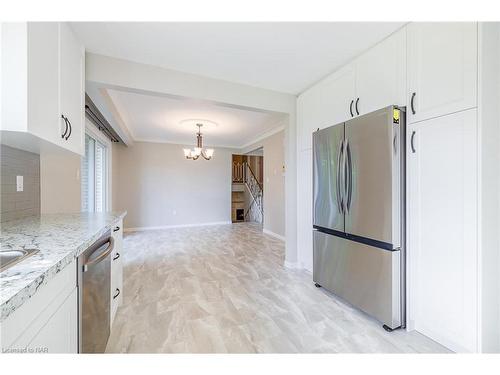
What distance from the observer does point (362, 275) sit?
1915mm

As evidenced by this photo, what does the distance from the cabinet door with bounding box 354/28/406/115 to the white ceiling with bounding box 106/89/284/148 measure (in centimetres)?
124

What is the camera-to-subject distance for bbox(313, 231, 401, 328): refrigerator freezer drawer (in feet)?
5.60

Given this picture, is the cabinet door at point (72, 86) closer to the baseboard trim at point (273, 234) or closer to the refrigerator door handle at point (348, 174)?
the refrigerator door handle at point (348, 174)

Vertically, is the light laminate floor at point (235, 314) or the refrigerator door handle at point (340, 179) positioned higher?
the refrigerator door handle at point (340, 179)

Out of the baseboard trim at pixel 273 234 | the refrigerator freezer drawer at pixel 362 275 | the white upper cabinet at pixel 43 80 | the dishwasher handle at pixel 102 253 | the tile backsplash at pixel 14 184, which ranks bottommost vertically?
the baseboard trim at pixel 273 234

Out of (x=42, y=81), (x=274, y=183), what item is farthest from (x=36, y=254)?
(x=274, y=183)

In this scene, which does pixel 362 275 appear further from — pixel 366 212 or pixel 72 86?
pixel 72 86

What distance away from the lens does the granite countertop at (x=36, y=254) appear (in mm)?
568

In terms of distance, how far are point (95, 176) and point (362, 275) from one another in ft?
15.4

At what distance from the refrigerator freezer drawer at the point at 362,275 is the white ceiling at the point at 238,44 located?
1797 mm

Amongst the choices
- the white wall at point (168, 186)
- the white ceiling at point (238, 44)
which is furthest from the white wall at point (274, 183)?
the white ceiling at point (238, 44)

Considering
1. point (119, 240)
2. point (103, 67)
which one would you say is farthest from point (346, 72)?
point (119, 240)
